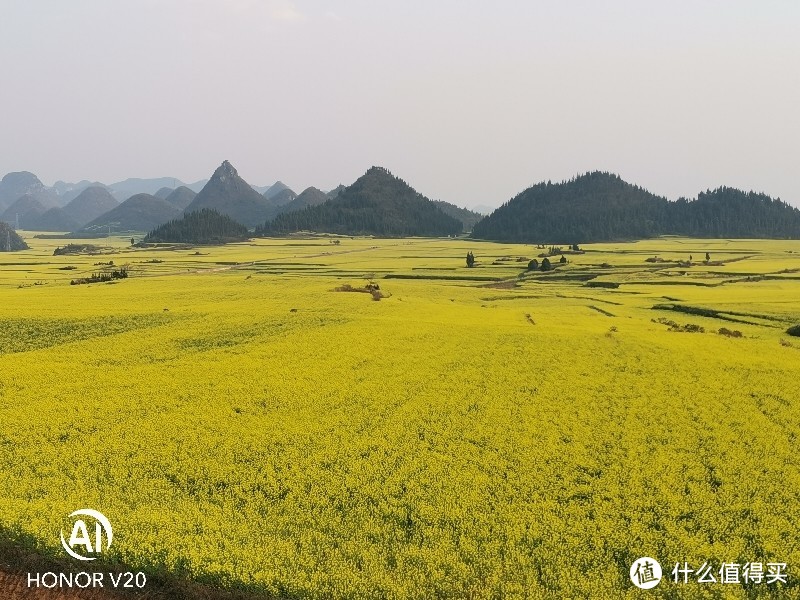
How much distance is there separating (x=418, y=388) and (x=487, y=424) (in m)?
5.94

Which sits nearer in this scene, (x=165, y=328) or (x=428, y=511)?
(x=428, y=511)

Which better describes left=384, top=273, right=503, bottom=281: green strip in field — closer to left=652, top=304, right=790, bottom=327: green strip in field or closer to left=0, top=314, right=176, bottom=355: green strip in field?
left=652, top=304, right=790, bottom=327: green strip in field

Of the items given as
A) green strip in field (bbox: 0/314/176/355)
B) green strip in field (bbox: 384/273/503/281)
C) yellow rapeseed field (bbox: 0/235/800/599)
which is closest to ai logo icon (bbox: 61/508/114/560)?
yellow rapeseed field (bbox: 0/235/800/599)

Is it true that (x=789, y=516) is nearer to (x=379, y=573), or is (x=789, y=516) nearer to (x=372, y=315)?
(x=379, y=573)

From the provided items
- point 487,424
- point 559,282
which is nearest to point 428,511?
point 487,424

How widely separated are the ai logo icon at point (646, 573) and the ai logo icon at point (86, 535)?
1521 centimetres

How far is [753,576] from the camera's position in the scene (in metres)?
14.8

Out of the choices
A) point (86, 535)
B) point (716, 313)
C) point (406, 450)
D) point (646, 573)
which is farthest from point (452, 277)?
point (86, 535)

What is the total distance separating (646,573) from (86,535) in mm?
16569

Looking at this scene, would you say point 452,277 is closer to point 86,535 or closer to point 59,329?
point 59,329

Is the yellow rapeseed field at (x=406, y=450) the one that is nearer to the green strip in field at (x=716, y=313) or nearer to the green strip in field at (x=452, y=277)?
the green strip in field at (x=716, y=313)

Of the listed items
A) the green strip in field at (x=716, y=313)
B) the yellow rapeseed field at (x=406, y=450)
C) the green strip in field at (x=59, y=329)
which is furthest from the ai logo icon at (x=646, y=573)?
the green strip in field at (x=716, y=313)

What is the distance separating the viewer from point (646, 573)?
14789mm

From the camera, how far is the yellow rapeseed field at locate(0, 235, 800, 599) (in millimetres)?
15141
